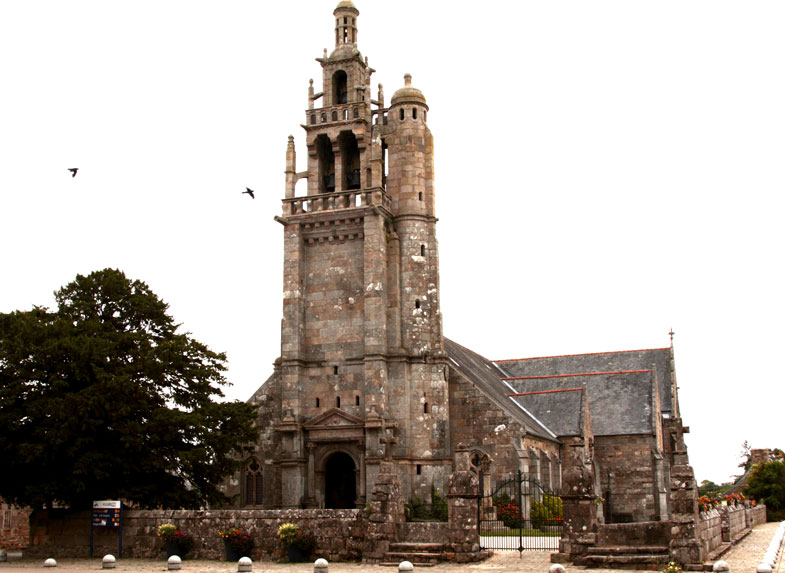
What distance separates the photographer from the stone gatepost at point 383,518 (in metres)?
23.0

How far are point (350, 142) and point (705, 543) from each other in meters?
23.9

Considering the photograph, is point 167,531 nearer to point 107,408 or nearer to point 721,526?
point 107,408

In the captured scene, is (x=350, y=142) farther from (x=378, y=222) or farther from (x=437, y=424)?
(x=437, y=424)

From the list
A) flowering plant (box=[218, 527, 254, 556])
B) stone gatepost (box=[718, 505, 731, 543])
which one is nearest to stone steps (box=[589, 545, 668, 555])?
stone gatepost (box=[718, 505, 731, 543])

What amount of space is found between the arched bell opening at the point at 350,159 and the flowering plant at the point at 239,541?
60.1 ft

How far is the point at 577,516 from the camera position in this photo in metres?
21.7

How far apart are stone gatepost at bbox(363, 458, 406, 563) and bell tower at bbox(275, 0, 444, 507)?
34.8 ft

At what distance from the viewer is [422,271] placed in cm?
3716

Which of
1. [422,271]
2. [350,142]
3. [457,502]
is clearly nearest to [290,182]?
[350,142]

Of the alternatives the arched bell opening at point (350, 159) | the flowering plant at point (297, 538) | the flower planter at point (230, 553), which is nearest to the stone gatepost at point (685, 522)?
the flowering plant at point (297, 538)

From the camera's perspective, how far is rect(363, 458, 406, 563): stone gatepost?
23.0 meters

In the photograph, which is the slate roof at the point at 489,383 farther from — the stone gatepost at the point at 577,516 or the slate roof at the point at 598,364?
the stone gatepost at the point at 577,516

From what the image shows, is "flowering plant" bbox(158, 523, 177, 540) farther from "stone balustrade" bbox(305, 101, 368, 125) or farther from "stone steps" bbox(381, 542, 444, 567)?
"stone balustrade" bbox(305, 101, 368, 125)

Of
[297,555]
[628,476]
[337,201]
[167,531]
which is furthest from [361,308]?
[628,476]
